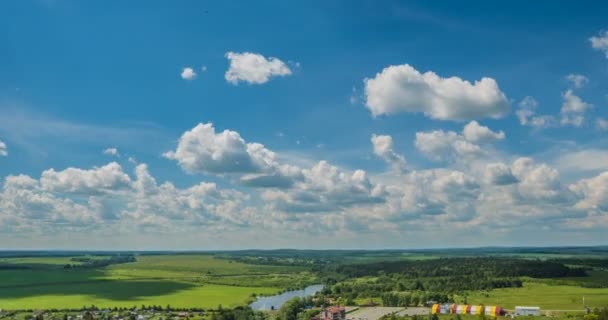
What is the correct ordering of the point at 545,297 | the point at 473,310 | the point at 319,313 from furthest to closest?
the point at 545,297, the point at 319,313, the point at 473,310

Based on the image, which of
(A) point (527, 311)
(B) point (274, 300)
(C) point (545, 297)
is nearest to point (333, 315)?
(A) point (527, 311)

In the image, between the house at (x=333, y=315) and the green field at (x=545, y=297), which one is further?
the green field at (x=545, y=297)

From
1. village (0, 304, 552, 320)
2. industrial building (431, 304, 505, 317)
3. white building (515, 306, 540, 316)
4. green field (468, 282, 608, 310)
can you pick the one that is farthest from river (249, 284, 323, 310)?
white building (515, 306, 540, 316)

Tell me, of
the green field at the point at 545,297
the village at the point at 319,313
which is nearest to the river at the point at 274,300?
the village at the point at 319,313

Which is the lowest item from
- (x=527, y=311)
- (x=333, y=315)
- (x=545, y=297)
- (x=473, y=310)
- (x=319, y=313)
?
(x=319, y=313)

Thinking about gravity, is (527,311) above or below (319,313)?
above

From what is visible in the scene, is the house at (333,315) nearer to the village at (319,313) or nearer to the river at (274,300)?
the village at (319,313)

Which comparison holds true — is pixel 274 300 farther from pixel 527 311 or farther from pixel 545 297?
pixel 545 297

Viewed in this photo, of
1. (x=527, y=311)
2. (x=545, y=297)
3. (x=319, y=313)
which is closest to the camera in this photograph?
(x=527, y=311)

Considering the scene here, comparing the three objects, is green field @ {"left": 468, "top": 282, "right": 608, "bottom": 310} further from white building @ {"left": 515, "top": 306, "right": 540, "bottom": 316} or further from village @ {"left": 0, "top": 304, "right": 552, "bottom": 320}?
village @ {"left": 0, "top": 304, "right": 552, "bottom": 320}
